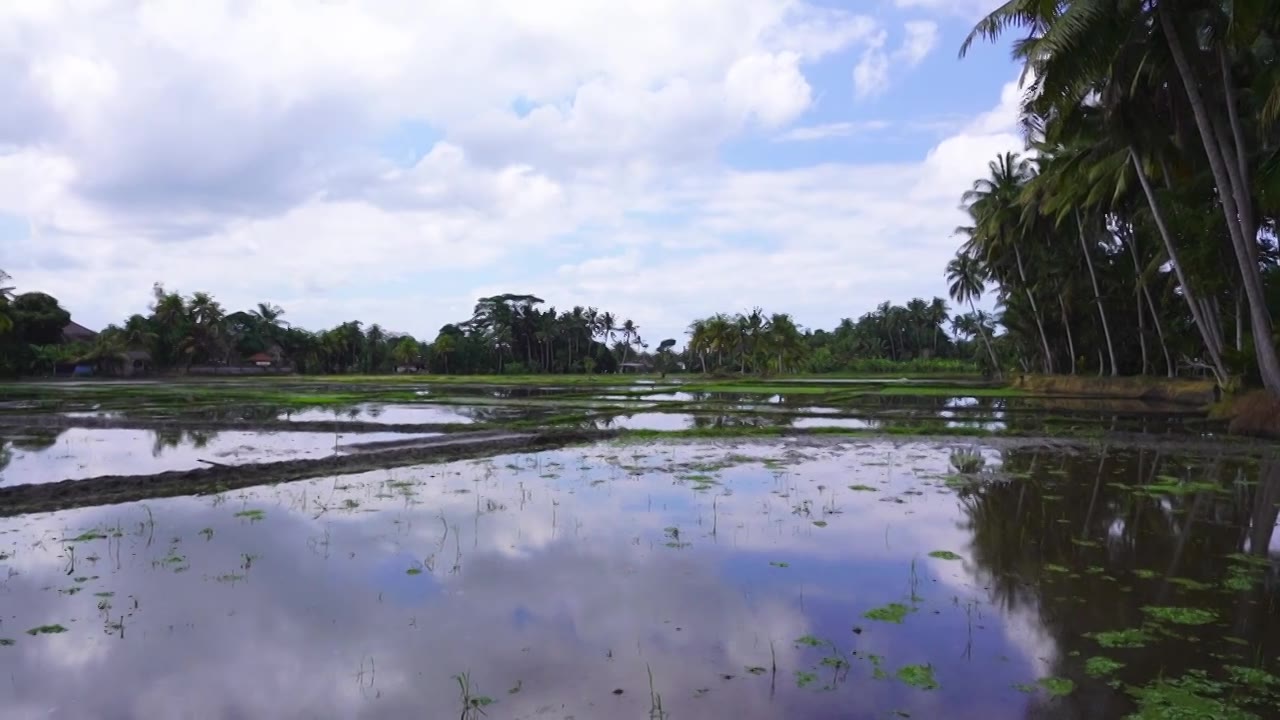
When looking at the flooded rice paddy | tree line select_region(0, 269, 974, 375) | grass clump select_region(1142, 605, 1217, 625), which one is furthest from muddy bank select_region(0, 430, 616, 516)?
tree line select_region(0, 269, 974, 375)

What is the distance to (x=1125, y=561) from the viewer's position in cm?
683

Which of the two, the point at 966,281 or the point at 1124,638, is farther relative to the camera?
the point at 966,281

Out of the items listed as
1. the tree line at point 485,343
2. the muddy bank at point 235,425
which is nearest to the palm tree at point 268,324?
the tree line at point 485,343

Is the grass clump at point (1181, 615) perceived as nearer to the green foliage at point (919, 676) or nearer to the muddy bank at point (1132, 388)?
the green foliage at point (919, 676)

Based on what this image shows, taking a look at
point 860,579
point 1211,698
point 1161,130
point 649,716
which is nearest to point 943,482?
point 860,579

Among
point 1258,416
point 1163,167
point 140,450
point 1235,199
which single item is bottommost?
point 140,450

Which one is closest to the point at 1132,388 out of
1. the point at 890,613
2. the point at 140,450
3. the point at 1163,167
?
the point at 1163,167

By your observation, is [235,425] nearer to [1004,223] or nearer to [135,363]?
[1004,223]

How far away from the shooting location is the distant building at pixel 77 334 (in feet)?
224

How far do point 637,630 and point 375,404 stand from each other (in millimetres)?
25352

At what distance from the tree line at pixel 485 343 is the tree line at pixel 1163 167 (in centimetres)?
3008

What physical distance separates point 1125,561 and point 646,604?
4399 mm

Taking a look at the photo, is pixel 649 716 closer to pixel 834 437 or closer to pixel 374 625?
pixel 374 625

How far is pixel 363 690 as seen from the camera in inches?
172
